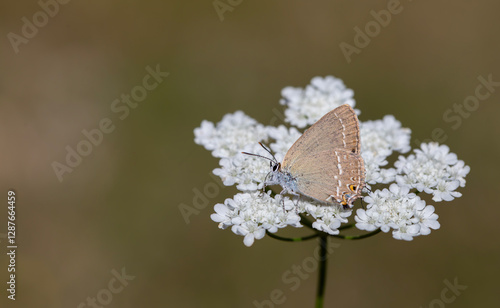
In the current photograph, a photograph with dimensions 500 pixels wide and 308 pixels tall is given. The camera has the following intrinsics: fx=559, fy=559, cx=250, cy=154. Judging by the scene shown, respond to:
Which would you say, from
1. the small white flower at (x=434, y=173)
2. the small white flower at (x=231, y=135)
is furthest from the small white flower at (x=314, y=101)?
the small white flower at (x=434, y=173)

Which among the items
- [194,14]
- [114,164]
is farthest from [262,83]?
[114,164]

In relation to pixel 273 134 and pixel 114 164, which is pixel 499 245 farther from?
pixel 114 164

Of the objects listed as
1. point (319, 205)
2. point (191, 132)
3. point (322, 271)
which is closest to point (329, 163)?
point (319, 205)

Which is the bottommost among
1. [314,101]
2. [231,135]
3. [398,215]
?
[398,215]

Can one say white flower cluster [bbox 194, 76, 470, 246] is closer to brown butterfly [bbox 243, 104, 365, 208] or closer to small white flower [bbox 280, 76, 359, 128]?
small white flower [bbox 280, 76, 359, 128]

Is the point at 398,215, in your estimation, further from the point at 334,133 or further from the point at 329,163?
the point at 334,133

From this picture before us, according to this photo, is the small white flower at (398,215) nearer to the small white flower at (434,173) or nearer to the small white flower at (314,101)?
the small white flower at (434,173)

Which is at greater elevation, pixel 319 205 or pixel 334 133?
pixel 334 133
